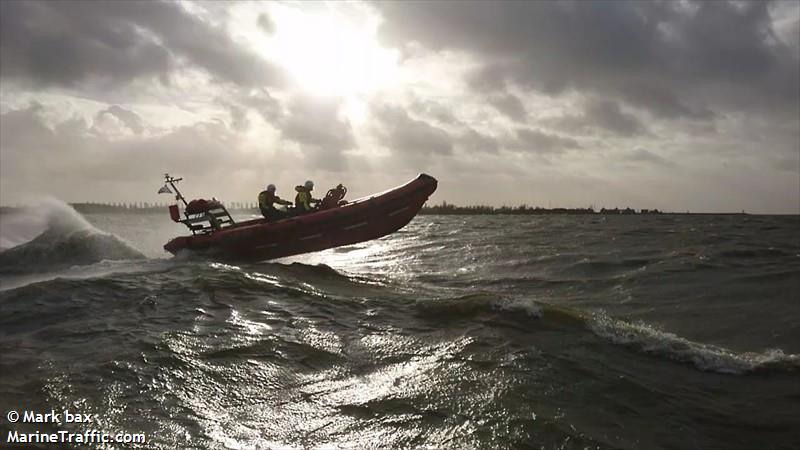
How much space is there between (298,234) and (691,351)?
9.11 meters

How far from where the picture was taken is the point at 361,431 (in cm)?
340

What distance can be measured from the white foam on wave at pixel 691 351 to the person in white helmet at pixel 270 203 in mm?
8967

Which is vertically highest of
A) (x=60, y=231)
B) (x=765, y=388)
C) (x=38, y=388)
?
(x=60, y=231)

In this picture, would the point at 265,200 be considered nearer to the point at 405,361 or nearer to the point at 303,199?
the point at 303,199

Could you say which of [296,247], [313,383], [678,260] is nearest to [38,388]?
[313,383]

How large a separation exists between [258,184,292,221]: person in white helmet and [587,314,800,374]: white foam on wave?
897 centimetres

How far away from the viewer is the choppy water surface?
3.51 meters

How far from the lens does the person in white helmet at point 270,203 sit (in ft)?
43.0

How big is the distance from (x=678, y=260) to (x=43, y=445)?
11.8 metres

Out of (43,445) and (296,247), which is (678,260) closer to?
(296,247)

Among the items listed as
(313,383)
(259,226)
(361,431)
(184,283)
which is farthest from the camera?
(259,226)

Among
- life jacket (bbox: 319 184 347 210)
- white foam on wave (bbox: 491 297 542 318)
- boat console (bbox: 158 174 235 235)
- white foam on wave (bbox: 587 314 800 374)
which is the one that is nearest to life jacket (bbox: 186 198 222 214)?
boat console (bbox: 158 174 235 235)

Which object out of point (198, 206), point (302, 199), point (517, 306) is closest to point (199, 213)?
point (198, 206)

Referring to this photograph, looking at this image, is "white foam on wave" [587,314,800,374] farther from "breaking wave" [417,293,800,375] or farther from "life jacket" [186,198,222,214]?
"life jacket" [186,198,222,214]
